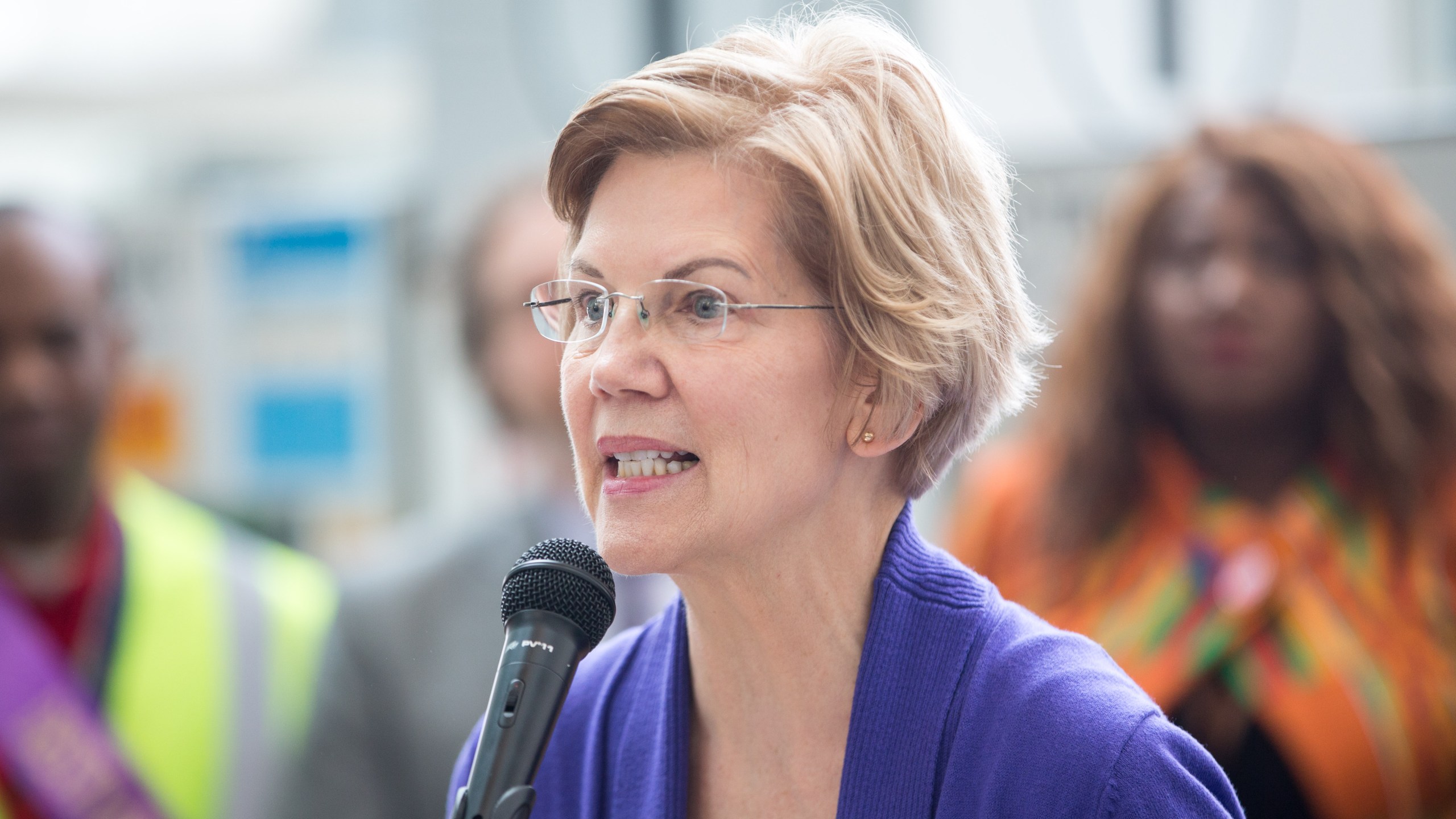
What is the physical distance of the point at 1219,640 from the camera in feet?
6.61

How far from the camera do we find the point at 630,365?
1161mm

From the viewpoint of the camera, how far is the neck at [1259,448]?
2236 millimetres

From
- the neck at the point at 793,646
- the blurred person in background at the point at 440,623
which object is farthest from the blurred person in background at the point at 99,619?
the neck at the point at 793,646

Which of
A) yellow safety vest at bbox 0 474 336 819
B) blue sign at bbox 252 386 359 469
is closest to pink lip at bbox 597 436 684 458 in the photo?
yellow safety vest at bbox 0 474 336 819

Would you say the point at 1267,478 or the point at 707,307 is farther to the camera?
the point at 1267,478

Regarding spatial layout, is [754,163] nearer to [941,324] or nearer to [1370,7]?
[941,324]

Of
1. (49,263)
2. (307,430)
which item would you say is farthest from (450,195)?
(49,263)

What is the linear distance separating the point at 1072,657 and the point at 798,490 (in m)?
0.26

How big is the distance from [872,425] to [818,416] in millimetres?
55

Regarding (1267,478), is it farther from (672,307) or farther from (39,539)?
(39,539)

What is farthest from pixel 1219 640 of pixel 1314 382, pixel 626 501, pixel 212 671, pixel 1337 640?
pixel 212 671

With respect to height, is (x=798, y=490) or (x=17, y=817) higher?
(x=798, y=490)

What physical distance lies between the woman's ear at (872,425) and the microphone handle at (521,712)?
0.95ft

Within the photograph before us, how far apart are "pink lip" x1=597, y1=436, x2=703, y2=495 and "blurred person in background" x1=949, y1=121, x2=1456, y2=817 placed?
89 cm
